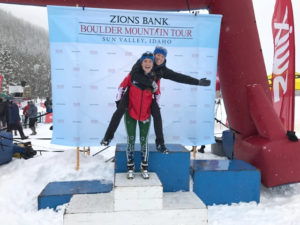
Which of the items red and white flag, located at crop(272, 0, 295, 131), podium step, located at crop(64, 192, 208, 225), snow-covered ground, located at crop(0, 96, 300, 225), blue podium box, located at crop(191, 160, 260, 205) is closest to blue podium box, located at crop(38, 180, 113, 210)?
snow-covered ground, located at crop(0, 96, 300, 225)

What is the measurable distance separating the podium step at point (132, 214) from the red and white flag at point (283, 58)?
3.24 meters

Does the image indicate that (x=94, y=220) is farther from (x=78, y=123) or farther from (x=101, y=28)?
(x=101, y=28)

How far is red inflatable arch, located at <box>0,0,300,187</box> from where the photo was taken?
3.94 meters

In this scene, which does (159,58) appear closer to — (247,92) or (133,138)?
(133,138)

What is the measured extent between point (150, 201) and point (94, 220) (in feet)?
2.14

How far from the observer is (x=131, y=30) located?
4207 mm

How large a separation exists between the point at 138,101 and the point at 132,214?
4.48ft

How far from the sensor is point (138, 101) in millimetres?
3158

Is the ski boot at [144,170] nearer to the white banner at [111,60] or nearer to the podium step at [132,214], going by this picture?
the podium step at [132,214]

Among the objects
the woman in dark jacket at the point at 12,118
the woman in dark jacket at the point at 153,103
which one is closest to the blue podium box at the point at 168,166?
the woman in dark jacket at the point at 153,103

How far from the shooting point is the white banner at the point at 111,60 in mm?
4109

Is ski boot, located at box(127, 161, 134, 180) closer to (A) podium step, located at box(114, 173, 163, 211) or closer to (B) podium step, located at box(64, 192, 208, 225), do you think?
(A) podium step, located at box(114, 173, 163, 211)

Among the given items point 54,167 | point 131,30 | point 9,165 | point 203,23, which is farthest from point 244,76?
point 9,165

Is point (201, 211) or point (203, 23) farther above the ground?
point (203, 23)
